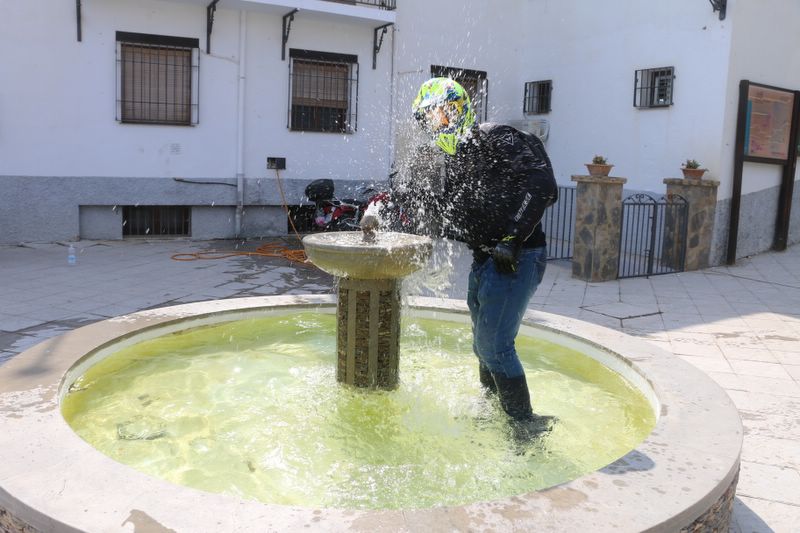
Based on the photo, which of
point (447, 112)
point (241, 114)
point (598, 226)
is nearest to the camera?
point (447, 112)

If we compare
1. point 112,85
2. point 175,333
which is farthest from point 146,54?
point 175,333

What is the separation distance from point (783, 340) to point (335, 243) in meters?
4.51

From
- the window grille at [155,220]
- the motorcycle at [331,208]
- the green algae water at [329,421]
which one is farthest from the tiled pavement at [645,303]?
the motorcycle at [331,208]

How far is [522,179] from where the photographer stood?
3.09m

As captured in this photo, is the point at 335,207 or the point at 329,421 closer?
the point at 329,421

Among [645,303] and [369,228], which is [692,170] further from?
[369,228]

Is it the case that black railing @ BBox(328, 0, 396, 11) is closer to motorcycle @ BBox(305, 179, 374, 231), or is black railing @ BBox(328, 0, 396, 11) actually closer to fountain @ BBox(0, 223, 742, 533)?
motorcycle @ BBox(305, 179, 374, 231)

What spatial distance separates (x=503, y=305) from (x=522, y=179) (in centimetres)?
58

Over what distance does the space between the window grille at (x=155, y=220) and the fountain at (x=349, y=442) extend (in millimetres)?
7156

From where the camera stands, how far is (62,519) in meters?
1.98

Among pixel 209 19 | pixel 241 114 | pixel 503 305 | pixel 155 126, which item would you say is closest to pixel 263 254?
pixel 241 114

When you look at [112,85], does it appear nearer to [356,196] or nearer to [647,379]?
[356,196]

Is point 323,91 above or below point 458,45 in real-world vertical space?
below

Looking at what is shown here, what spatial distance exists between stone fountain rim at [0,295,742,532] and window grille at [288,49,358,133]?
9456 mm
